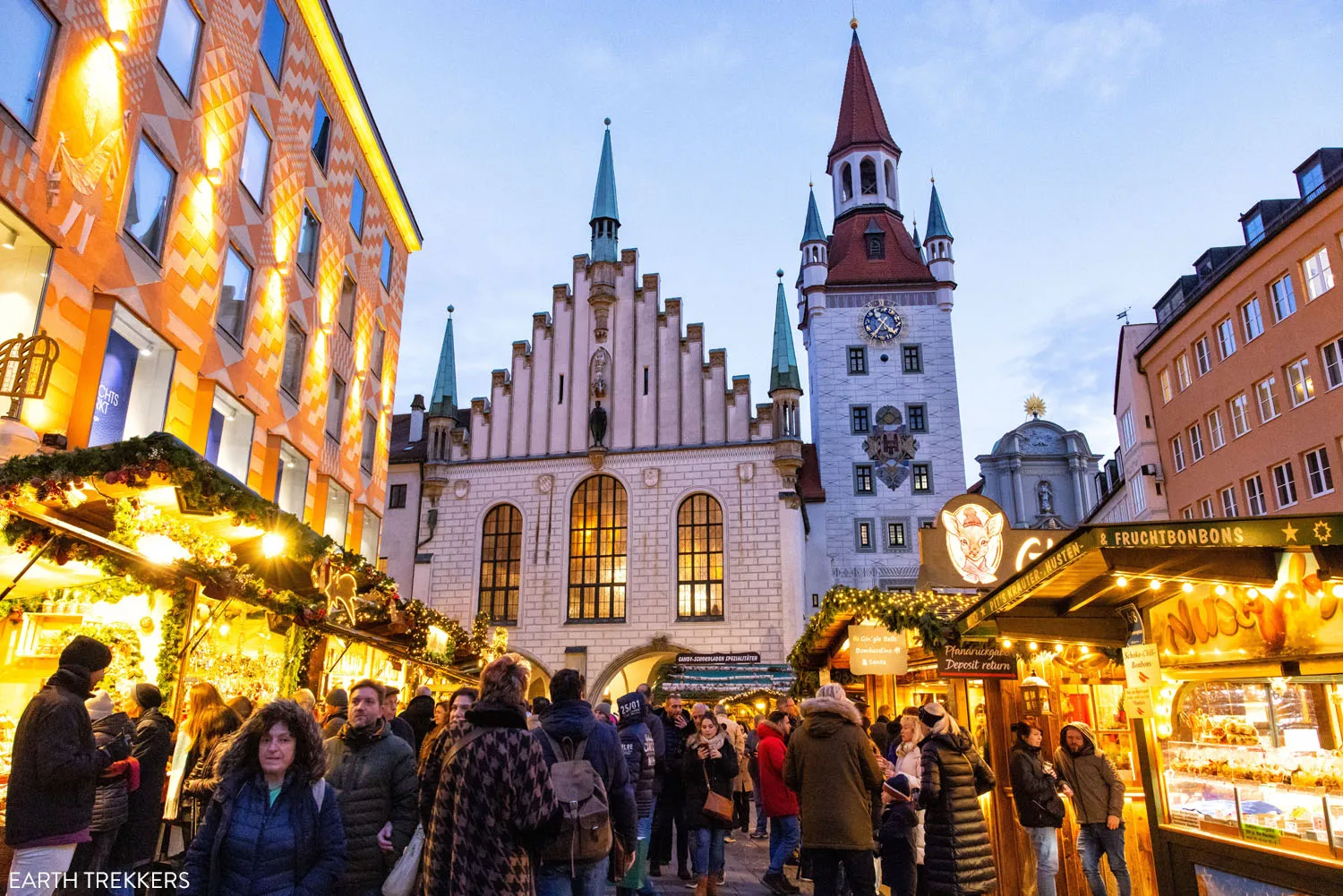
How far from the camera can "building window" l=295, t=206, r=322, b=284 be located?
16125 millimetres

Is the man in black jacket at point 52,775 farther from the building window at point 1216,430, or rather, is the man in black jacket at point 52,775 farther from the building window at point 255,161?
the building window at point 1216,430

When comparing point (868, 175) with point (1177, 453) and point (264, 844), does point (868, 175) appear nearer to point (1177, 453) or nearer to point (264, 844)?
point (1177, 453)

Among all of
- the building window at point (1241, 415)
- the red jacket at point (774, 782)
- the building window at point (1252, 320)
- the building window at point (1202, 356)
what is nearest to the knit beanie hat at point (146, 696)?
the red jacket at point (774, 782)

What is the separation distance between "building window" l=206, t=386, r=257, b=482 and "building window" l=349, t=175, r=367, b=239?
6305 millimetres

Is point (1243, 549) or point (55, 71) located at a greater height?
point (55, 71)

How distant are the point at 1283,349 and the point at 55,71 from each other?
24164 mm

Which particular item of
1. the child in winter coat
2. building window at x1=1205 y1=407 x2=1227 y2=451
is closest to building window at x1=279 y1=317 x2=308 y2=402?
the child in winter coat

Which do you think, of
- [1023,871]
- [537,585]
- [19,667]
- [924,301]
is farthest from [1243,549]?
[924,301]

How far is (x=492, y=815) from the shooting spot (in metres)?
3.47

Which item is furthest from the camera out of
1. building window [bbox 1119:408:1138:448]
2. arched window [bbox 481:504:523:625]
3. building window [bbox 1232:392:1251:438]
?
building window [bbox 1119:408:1138:448]

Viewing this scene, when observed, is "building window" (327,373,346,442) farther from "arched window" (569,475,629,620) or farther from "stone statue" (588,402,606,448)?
"arched window" (569,475,629,620)

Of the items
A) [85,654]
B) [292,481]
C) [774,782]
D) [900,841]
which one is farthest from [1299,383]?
[85,654]

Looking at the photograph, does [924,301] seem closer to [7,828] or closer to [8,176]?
[8,176]

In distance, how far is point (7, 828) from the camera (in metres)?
4.43
